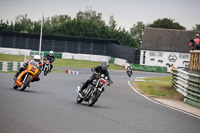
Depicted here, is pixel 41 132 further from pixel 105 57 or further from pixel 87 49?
pixel 87 49

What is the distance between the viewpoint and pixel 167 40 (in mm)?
77562

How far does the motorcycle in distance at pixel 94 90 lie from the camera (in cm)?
1353

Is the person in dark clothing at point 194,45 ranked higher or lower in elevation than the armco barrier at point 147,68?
higher

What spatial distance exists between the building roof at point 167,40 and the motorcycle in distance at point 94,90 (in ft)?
204

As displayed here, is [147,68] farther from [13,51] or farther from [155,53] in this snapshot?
[13,51]

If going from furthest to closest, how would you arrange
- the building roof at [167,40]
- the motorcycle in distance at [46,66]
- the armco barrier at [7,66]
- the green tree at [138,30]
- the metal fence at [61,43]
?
the green tree at [138,30], the building roof at [167,40], the metal fence at [61,43], the armco barrier at [7,66], the motorcycle in distance at [46,66]

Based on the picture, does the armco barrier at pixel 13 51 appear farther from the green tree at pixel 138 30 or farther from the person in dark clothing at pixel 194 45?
the green tree at pixel 138 30

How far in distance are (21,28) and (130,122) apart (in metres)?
89.2

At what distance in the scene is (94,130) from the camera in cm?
892

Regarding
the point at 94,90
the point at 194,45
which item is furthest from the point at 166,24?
the point at 94,90

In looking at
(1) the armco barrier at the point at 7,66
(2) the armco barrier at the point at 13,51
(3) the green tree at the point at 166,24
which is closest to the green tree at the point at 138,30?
(3) the green tree at the point at 166,24

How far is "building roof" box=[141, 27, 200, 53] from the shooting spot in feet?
250

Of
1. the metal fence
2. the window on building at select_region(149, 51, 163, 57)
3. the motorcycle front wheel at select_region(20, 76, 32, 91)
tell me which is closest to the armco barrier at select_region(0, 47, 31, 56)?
the metal fence

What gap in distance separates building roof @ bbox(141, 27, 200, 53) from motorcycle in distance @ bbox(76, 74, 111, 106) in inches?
2450
